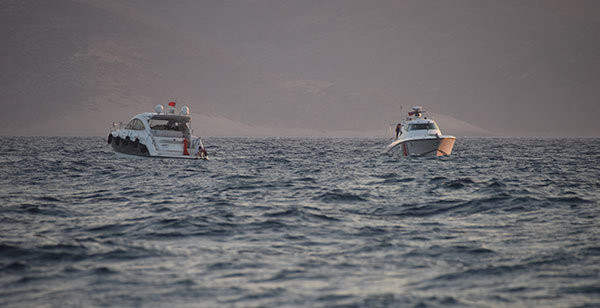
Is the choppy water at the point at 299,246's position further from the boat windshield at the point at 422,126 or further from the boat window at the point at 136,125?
the boat windshield at the point at 422,126

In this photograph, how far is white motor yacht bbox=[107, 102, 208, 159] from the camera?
29.1 metres

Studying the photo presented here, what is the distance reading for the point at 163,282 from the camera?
738cm

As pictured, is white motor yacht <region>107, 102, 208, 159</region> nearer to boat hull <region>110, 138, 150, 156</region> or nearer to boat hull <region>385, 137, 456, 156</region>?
boat hull <region>110, 138, 150, 156</region>

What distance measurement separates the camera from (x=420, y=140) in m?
34.0

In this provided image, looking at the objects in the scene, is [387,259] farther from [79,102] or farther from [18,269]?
[79,102]

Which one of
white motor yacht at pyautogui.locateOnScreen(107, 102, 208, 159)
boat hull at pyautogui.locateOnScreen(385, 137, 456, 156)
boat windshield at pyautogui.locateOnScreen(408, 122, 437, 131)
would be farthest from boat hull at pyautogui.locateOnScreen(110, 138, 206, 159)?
boat windshield at pyautogui.locateOnScreen(408, 122, 437, 131)

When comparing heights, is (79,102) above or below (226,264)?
above

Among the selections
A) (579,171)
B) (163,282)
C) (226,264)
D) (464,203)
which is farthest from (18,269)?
(579,171)

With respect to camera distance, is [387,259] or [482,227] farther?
[482,227]

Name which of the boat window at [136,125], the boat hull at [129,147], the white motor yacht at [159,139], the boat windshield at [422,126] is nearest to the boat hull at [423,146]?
the boat windshield at [422,126]

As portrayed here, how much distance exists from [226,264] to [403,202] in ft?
24.8

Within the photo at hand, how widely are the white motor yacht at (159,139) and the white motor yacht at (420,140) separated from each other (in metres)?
12.6

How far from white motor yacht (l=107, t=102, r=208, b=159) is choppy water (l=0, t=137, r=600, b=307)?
436 inches

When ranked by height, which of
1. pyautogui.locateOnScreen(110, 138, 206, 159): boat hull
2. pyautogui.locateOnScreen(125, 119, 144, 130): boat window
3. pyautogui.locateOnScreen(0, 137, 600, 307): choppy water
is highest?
pyautogui.locateOnScreen(125, 119, 144, 130): boat window
